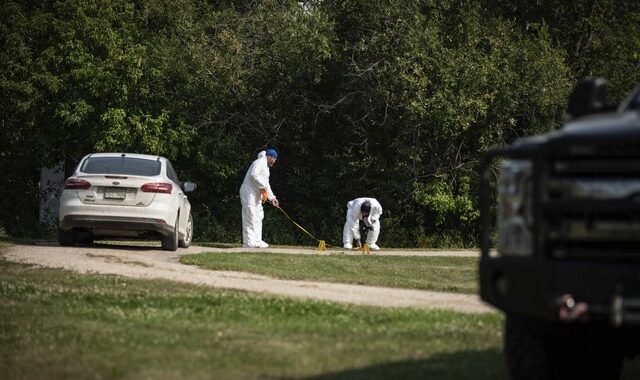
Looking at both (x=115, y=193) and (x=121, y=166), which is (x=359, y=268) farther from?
(x=121, y=166)

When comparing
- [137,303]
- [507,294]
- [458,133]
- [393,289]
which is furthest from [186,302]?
[458,133]

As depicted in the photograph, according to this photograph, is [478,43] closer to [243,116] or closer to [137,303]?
[243,116]

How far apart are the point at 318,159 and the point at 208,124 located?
3.29 m

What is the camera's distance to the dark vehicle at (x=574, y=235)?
22.1 feet

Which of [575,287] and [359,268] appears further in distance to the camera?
[359,268]

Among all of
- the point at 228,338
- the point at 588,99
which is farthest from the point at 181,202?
the point at 588,99

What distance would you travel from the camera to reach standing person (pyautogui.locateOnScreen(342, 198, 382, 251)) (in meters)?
30.5

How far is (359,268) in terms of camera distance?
20297 mm

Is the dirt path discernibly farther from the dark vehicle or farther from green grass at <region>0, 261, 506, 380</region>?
the dark vehicle

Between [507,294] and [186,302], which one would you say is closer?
[507,294]

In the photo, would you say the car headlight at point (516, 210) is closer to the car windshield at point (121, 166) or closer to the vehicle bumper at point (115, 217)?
the vehicle bumper at point (115, 217)

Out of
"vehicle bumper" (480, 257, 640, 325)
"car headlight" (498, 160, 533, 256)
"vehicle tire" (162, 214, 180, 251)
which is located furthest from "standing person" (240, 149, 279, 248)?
"vehicle bumper" (480, 257, 640, 325)

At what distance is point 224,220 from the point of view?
128 feet

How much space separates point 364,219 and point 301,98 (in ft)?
30.2
